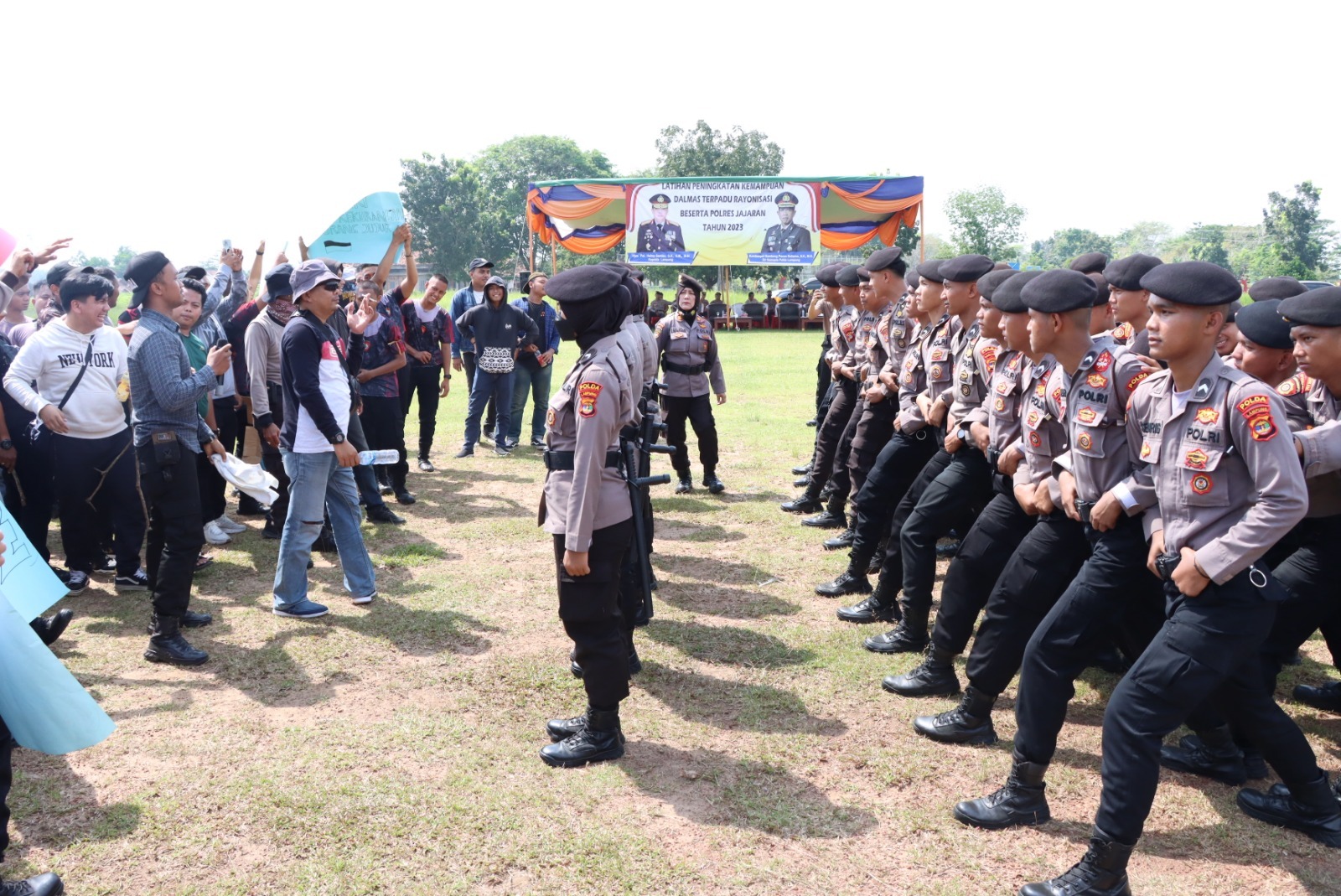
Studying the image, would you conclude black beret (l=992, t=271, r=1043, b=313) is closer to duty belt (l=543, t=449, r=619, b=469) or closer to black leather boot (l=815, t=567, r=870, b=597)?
duty belt (l=543, t=449, r=619, b=469)

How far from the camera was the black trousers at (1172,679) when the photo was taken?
2986mm

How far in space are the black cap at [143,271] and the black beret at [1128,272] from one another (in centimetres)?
555

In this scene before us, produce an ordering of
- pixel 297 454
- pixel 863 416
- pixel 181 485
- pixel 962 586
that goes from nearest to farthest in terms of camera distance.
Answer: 1. pixel 962 586
2. pixel 181 485
3. pixel 297 454
4. pixel 863 416

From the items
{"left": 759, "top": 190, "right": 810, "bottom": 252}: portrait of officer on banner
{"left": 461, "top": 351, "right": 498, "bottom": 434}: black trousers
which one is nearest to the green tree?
{"left": 759, "top": 190, "right": 810, "bottom": 252}: portrait of officer on banner

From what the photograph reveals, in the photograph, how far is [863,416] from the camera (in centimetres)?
710

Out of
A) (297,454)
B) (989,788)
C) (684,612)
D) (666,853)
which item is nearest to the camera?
(666,853)

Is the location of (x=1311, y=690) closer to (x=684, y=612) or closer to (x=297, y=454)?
(x=684, y=612)

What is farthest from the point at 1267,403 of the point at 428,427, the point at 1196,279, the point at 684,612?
the point at 428,427

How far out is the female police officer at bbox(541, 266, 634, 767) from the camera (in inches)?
154

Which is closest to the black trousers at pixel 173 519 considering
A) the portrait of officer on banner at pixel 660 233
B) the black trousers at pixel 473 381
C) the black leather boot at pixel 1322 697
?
the black leather boot at pixel 1322 697

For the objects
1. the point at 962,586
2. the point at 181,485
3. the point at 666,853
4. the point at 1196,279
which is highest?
the point at 1196,279

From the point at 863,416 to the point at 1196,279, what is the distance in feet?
13.3

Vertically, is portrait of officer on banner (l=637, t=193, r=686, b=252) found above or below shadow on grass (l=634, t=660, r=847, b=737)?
above

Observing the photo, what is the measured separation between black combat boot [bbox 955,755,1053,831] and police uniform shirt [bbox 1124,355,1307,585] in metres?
1.09
